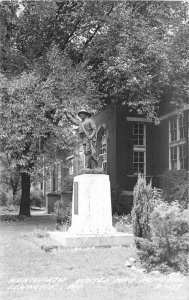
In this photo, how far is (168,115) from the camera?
89.5ft

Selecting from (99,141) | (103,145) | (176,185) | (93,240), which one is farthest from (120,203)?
(93,240)

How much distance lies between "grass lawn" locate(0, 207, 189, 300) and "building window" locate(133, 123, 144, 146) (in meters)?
18.5

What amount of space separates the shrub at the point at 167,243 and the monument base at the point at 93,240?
3.47 metres

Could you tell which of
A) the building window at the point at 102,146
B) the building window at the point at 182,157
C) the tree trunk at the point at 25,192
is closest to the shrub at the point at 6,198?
the building window at the point at 102,146

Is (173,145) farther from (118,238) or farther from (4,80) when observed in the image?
(118,238)

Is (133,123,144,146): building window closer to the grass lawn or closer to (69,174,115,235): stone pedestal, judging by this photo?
(69,174,115,235): stone pedestal

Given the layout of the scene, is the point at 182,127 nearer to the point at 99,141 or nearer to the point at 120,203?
the point at 120,203

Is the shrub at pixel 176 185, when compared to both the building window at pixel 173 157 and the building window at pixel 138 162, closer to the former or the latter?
the building window at pixel 173 157

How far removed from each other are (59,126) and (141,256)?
1373 centimetres

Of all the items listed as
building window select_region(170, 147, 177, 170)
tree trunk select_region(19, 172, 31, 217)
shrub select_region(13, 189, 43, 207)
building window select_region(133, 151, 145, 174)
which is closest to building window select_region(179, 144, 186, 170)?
building window select_region(170, 147, 177, 170)

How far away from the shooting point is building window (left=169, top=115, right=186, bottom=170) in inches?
1048

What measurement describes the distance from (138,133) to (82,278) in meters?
21.9

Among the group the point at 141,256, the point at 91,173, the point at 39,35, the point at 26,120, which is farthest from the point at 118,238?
the point at 39,35

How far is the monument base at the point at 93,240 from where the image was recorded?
42.7 ft
